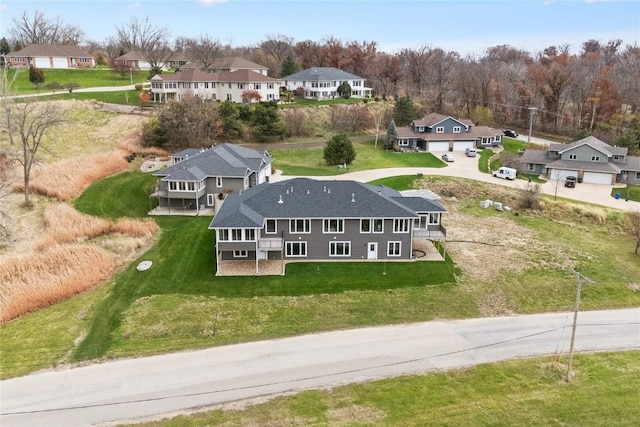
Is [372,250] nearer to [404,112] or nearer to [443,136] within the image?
[443,136]

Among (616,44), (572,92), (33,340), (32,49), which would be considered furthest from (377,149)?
(616,44)

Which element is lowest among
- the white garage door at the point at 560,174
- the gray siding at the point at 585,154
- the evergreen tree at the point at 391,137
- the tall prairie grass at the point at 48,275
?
the tall prairie grass at the point at 48,275

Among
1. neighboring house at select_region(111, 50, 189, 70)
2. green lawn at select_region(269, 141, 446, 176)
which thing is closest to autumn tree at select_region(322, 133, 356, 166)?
green lawn at select_region(269, 141, 446, 176)

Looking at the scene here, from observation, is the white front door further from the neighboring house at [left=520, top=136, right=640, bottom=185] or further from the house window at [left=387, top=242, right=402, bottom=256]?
the neighboring house at [left=520, top=136, right=640, bottom=185]

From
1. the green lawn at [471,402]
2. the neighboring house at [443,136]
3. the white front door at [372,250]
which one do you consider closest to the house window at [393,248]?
the white front door at [372,250]

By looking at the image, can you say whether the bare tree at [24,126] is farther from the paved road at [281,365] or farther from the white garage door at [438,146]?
the white garage door at [438,146]

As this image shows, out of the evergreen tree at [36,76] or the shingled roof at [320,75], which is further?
the shingled roof at [320,75]
